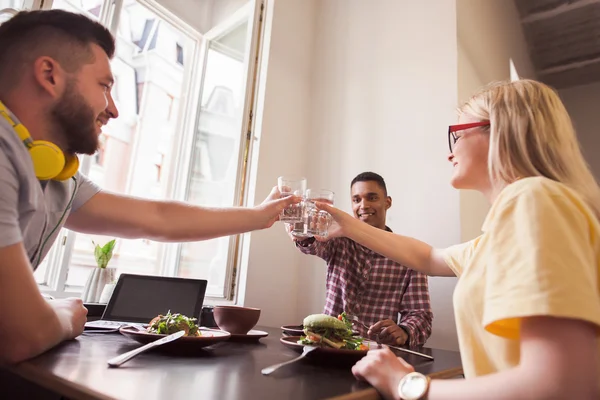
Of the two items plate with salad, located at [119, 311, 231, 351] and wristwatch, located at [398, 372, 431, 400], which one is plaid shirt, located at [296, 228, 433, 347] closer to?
plate with salad, located at [119, 311, 231, 351]

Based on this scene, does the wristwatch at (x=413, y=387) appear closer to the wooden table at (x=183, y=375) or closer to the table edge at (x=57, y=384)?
the wooden table at (x=183, y=375)

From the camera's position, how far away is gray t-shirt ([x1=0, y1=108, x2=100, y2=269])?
26.5 inches

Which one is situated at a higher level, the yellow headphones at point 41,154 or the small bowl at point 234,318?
the yellow headphones at point 41,154

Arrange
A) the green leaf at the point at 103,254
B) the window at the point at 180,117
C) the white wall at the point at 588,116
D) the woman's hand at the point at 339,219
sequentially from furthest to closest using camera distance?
the white wall at the point at 588,116 → the window at the point at 180,117 → the green leaf at the point at 103,254 → the woman's hand at the point at 339,219

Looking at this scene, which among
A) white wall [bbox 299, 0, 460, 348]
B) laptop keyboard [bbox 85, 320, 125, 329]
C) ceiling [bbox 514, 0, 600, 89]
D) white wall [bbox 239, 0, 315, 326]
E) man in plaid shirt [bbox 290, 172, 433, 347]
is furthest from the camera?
ceiling [bbox 514, 0, 600, 89]

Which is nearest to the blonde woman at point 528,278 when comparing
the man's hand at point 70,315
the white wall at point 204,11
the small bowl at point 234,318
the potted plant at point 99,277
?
the small bowl at point 234,318

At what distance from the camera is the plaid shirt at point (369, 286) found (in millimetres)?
1769

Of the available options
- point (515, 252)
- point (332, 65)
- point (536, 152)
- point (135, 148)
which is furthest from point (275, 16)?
point (515, 252)

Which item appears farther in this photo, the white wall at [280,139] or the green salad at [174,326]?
the white wall at [280,139]

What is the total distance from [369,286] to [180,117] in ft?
5.88

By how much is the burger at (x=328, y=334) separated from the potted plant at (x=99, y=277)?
130cm

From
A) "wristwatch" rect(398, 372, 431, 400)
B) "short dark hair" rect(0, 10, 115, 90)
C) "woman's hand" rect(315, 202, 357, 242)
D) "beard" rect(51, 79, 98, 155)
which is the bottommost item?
"wristwatch" rect(398, 372, 431, 400)

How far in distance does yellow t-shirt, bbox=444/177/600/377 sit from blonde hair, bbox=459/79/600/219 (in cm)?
12

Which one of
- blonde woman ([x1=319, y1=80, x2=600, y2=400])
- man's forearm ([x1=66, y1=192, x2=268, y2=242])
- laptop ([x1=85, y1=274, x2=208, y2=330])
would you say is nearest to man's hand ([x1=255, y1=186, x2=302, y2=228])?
man's forearm ([x1=66, y1=192, x2=268, y2=242])
